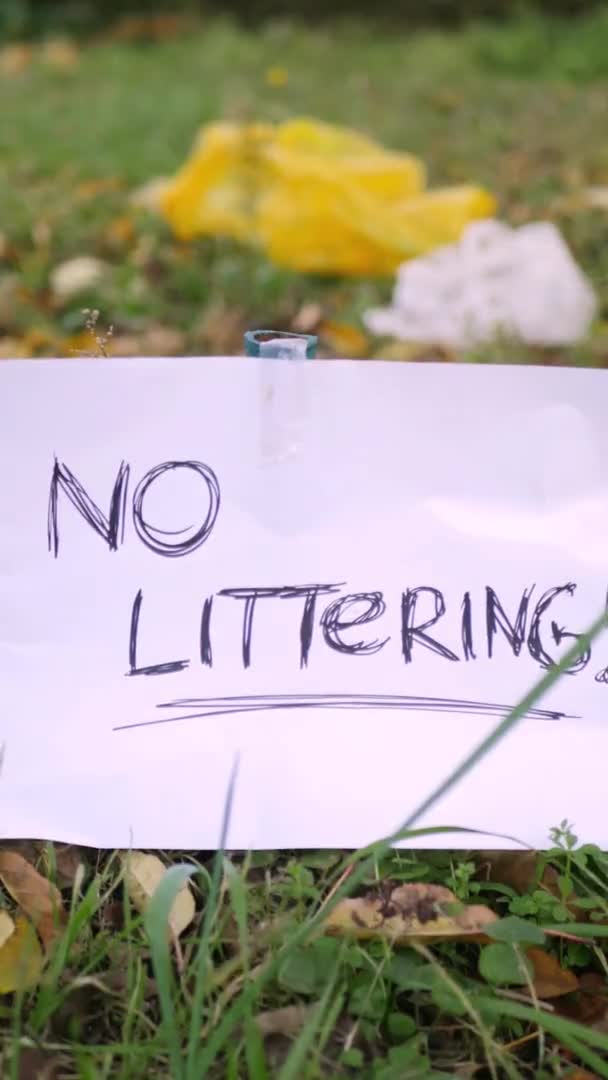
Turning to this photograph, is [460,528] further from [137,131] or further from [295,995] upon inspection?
[137,131]

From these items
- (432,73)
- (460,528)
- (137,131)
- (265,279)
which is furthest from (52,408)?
(432,73)

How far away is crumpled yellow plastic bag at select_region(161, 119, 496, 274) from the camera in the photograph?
183cm

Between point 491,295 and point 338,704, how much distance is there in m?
0.99

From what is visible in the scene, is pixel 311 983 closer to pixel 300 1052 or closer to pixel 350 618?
pixel 300 1052

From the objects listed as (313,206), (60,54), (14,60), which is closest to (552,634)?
(313,206)

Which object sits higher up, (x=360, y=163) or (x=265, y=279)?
(x=360, y=163)

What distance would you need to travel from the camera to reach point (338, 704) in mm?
822

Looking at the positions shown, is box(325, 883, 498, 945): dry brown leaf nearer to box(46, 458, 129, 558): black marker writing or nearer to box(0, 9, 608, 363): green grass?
box(46, 458, 129, 558): black marker writing

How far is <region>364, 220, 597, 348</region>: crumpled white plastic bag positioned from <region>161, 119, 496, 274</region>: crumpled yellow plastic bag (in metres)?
0.22

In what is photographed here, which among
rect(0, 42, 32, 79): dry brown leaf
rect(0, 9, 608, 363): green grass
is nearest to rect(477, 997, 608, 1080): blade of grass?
rect(0, 9, 608, 363): green grass

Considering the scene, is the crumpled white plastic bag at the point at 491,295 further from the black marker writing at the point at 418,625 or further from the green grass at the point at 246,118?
the black marker writing at the point at 418,625

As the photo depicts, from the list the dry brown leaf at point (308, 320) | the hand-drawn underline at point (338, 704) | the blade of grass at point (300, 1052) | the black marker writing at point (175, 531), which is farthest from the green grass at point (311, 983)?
the dry brown leaf at point (308, 320)

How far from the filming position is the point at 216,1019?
61cm

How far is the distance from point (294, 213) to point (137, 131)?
1529 millimetres
